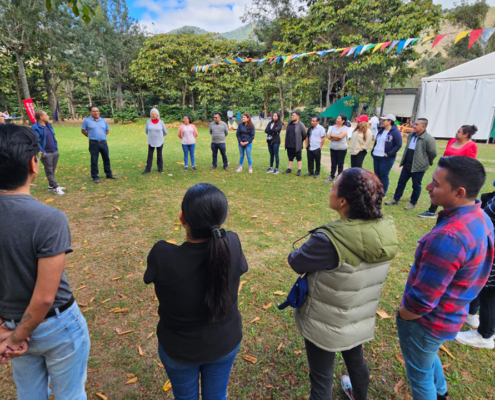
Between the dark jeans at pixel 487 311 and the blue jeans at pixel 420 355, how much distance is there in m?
1.19

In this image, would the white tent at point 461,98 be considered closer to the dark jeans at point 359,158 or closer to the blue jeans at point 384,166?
the dark jeans at point 359,158

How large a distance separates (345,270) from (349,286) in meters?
0.12

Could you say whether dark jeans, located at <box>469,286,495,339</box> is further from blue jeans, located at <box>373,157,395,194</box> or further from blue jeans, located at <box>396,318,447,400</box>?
blue jeans, located at <box>373,157,395,194</box>

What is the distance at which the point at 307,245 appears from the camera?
1647mm

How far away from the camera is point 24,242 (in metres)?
1.26

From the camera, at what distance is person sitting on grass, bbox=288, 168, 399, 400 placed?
159 cm

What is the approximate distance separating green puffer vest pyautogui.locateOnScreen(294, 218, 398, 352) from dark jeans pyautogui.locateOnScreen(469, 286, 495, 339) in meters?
1.47

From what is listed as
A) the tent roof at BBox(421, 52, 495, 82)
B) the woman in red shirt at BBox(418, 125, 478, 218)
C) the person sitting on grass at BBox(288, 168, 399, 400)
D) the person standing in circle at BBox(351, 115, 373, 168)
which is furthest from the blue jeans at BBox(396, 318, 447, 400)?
the tent roof at BBox(421, 52, 495, 82)

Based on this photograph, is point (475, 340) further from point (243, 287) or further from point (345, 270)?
point (243, 287)

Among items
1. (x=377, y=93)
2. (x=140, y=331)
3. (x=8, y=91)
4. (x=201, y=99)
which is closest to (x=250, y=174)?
(x=140, y=331)

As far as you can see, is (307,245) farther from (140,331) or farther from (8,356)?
(140,331)

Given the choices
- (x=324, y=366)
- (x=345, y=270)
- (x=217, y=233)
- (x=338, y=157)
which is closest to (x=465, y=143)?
(x=338, y=157)

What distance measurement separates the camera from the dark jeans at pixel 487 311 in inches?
Result: 98.5

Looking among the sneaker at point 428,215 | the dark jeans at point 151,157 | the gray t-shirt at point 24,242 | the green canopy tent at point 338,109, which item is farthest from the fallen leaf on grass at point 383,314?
the green canopy tent at point 338,109
